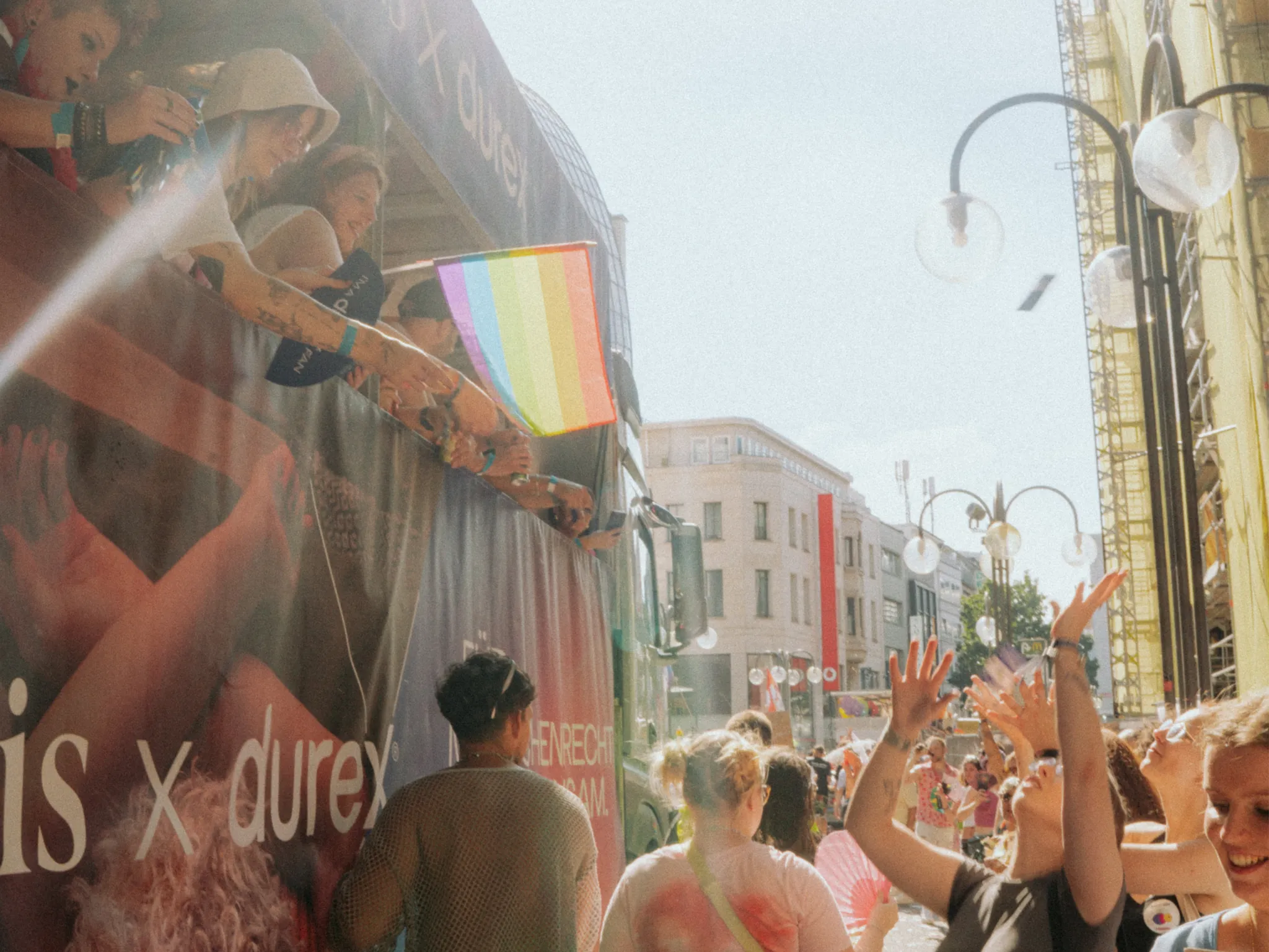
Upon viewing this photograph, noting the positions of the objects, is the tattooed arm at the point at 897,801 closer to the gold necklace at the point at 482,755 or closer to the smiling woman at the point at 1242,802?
the gold necklace at the point at 482,755

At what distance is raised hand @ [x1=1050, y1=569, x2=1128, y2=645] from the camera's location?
2875 millimetres

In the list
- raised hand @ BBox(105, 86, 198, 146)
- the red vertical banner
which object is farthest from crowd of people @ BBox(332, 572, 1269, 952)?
the red vertical banner

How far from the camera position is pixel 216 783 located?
2.61 metres

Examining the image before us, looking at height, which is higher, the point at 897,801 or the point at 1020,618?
the point at 1020,618

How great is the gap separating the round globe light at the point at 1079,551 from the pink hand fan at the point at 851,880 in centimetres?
1311

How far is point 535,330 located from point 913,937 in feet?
30.8

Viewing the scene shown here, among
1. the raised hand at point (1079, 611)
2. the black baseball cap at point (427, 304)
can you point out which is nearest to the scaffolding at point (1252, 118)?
the black baseball cap at point (427, 304)

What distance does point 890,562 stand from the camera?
80.3 metres

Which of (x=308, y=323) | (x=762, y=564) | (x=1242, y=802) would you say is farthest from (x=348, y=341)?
(x=762, y=564)

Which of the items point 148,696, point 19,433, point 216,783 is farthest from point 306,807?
point 19,433

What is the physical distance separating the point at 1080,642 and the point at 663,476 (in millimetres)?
60708

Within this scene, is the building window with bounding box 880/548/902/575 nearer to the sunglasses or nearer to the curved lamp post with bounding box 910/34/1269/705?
the curved lamp post with bounding box 910/34/1269/705

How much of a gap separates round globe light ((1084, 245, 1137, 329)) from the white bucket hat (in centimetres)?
720

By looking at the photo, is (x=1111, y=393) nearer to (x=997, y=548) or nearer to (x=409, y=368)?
(x=997, y=548)
